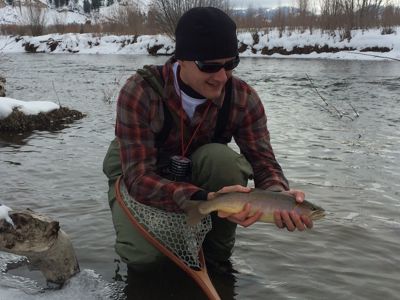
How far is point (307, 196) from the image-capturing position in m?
5.08

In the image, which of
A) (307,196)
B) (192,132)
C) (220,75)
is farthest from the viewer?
(307,196)

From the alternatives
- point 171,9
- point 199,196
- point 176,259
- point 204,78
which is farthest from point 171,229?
point 171,9

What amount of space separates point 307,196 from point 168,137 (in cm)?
244

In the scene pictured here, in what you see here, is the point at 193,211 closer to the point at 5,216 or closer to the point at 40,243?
the point at 40,243

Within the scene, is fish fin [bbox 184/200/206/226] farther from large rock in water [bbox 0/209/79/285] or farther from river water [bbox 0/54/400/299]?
large rock in water [bbox 0/209/79/285]

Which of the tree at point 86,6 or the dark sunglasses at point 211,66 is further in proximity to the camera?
the tree at point 86,6

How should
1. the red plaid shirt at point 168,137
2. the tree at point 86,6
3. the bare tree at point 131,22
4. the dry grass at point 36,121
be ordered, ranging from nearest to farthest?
the red plaid shirt at point 168,137 < the dry grass at point 36,121 < the bare tree at point 131,22 < the tree at point 86,6

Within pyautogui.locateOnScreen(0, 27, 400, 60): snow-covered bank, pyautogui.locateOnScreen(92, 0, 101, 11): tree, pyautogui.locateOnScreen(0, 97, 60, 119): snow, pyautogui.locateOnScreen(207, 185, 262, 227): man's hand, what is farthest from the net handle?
pyautogui.locateOnScreen(92, 0, 101, 11): tree

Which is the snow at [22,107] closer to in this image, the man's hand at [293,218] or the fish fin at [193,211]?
the fish fin at [193,211]

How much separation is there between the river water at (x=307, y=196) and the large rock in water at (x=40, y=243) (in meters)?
0.12

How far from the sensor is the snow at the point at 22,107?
27.4 feet

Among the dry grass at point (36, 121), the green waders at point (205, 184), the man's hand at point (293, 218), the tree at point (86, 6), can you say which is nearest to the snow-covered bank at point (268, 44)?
the dry grass at point (36, 121)

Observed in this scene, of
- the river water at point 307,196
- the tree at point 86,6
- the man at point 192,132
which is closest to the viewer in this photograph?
the man at point 192,132

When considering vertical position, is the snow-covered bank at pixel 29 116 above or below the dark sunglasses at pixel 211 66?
below
